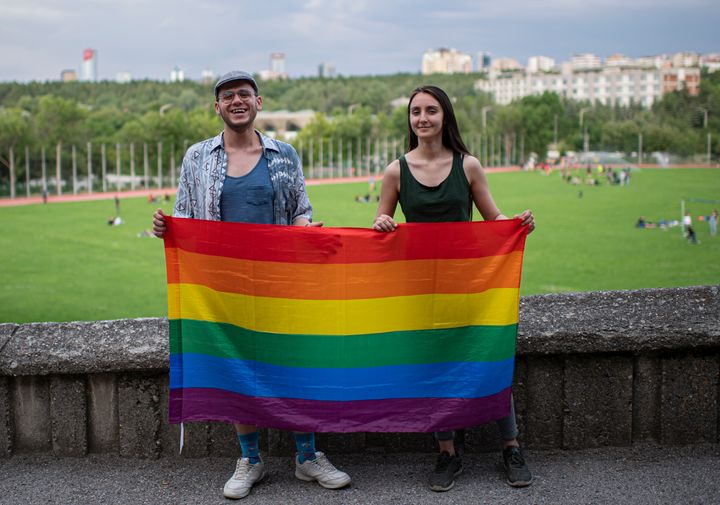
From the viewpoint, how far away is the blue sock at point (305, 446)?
3.62 m

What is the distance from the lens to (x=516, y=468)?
347 cm

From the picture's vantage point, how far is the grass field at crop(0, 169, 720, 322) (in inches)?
926

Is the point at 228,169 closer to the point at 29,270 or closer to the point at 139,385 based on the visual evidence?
the point at 139,385

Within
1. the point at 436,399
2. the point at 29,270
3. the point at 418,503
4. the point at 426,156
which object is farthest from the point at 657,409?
the point at 29,270

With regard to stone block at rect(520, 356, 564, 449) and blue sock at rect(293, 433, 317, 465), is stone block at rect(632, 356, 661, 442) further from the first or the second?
blue sock at rect(293, 433, 317, 465)

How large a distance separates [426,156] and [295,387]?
1137mm

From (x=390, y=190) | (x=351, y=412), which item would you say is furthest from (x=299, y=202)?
(x=351, y=412)

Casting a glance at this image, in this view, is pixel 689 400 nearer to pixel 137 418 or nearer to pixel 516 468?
pixel 516 468

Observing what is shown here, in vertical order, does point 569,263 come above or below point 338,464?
below

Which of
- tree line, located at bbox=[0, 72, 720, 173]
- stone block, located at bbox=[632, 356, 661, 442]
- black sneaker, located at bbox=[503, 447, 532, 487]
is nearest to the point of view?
black sneaker, located at bbox=[503, 447, 532, 487]

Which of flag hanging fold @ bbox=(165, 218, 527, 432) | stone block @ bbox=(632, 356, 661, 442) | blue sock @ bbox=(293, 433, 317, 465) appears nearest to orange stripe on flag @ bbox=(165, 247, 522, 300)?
flag hanging fold @ bbox=(165, 218, 527, 432)

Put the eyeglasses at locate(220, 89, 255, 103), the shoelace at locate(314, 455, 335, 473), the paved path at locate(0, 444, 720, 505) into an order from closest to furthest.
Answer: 1. the paved path at locate(0, 444, 720, 505)
2. the shoelace at locate(314, 455, 335, 473)
3. the eyeglasses at locate(220, 89, 255, 103)

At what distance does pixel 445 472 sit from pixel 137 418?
1282 millimetres

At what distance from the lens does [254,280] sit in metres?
3.75
